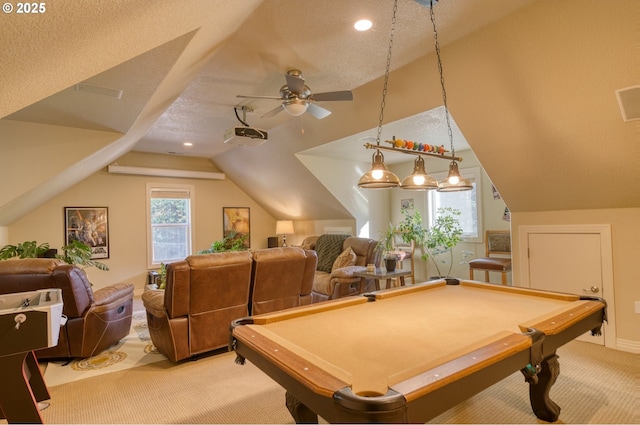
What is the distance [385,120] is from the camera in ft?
13.0

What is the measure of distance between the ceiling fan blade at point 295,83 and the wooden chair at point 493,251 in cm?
353

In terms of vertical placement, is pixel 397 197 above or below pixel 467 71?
below

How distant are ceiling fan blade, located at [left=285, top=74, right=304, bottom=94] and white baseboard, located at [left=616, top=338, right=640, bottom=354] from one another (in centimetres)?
394

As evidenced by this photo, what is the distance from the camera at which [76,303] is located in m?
2.93

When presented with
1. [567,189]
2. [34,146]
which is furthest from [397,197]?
[34,146]

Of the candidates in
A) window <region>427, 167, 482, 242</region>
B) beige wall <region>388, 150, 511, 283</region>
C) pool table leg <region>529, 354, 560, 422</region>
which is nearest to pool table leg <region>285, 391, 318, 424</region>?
pool table leg <region>529, 354, 560, 422</region>

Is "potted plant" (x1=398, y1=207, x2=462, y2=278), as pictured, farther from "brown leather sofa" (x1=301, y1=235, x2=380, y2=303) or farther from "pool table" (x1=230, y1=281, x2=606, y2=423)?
"pool table" (x1=230, y1=281, x2=606, y2=423)

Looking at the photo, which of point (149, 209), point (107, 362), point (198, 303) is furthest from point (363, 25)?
point (149, 209)

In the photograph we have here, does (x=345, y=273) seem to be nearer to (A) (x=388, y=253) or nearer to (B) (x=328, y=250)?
(A) (x=388, y=253)

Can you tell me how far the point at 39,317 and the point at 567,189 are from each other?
444 cm

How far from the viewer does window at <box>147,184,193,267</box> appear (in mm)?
6652

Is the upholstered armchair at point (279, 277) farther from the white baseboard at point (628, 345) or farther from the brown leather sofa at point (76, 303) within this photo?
the white baseboard at point (628, 345)

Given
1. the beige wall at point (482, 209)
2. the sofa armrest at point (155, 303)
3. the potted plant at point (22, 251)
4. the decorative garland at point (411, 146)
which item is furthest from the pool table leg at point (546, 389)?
the potted plant at point (22, 251)

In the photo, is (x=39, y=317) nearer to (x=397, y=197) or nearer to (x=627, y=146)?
(x=627, y=146)
